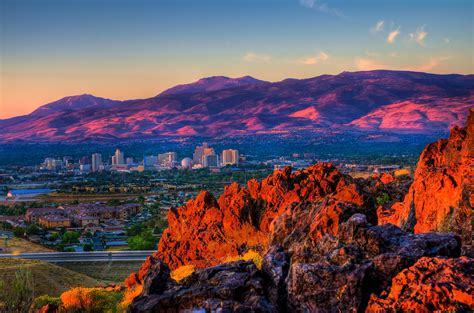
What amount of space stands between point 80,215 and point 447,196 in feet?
253

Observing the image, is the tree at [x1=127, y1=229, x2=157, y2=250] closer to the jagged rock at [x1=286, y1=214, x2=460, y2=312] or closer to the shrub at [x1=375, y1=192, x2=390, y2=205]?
the shrub at [x1=375, y1=192, x2=390, y2=205]

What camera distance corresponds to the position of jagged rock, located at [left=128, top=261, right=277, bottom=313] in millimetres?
13055

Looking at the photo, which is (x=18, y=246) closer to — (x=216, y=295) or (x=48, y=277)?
(x=48, y=277)

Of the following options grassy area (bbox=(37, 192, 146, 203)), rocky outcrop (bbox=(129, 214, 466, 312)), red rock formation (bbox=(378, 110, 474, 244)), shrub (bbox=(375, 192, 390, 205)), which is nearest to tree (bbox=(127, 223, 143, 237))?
shrub (bbox=(375, 192, 390, 205))

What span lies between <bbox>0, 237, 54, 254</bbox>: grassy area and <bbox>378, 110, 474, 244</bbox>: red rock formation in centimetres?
3982

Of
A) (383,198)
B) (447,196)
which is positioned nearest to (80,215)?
(383,198)

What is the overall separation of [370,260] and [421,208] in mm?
12338

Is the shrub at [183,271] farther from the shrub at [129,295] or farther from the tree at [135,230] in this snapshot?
the tree at [135,230]

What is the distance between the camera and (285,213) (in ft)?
75.9

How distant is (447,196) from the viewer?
2355 centimetres

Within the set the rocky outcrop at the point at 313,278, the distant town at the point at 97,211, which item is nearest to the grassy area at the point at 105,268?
the distant town at the point at 97,211

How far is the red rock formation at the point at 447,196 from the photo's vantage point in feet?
69.1

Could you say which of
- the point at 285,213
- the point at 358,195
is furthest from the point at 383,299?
the point at 358,195

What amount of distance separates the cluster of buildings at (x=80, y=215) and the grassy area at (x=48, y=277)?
137 feet
